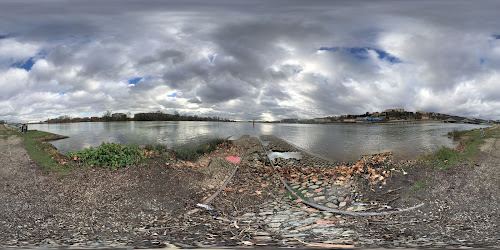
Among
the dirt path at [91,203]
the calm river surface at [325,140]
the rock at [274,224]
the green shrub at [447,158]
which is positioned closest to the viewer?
the dirt path at [91,203]

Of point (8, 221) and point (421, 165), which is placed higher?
point (421, 165)

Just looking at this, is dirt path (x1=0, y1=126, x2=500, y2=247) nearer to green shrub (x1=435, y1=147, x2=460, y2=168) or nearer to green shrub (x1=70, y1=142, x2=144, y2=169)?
green shrub (x1=435, y1=147, x2=460, y2=168)

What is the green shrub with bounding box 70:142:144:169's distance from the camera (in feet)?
21.5

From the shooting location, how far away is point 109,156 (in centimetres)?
662

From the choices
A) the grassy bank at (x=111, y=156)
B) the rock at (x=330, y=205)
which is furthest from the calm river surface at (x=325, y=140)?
the rock at (x=330, y=205)

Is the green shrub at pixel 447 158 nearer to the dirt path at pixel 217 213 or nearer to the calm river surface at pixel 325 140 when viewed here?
the dirt path at pixel 217 213

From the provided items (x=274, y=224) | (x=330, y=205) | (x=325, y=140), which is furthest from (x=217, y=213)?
(x=325, y=140)

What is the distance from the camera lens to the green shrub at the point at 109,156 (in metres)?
6.55

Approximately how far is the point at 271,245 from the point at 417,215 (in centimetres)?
309

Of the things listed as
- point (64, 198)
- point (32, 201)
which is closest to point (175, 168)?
point (64, 198)

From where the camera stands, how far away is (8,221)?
4.14 m

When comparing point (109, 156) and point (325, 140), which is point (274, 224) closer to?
point (109, 156)

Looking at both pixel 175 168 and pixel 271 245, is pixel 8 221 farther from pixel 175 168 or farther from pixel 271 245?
pixel 271 245

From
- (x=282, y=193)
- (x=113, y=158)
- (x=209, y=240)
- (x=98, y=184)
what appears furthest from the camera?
(x=113, y=158)
